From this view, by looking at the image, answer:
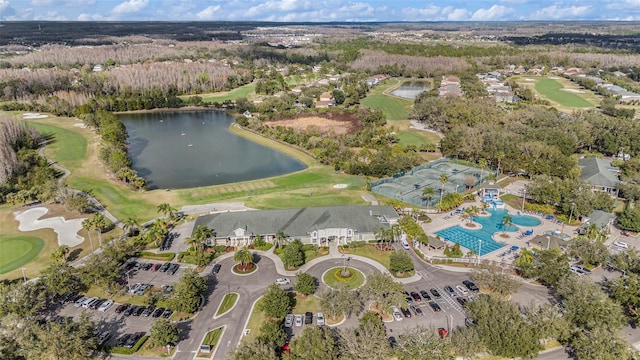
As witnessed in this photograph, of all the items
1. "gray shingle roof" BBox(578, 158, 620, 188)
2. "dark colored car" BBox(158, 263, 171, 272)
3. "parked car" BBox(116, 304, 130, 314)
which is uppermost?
"gray shingle roof" BBox(578, 158, 620, 188)

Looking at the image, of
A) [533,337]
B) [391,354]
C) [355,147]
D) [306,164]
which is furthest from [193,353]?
[355,147]

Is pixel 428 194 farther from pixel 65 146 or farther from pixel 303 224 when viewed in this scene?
pixel 65 146

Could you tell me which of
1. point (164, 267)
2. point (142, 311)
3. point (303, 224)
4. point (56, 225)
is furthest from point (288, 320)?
point (56, 225)

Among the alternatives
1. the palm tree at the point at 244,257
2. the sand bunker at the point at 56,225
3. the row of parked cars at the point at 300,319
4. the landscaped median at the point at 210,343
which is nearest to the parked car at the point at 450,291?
the row of parked cars at the point at 300,319

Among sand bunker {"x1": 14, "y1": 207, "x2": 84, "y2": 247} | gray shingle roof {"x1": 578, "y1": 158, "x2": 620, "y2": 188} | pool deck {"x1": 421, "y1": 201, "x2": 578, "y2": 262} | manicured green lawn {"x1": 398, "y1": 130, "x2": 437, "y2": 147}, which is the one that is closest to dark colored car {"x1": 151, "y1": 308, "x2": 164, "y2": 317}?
sand bunker {"x1": 14, "y1": 207, "x2": 84, "y2": 247}

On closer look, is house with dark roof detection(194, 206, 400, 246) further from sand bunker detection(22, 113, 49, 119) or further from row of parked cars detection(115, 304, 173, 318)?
sand bunker detection(22, 113, 49, 119)

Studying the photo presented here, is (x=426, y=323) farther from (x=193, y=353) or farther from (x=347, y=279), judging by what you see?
(x=193, y=353)
